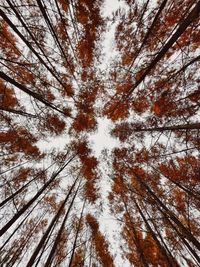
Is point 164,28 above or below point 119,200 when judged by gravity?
below

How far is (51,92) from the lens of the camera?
9898 mm

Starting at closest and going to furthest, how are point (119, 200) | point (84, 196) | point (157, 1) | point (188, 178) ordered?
point (157, 1)
point (188, 178)
point (119, 200)
point (84, 196)

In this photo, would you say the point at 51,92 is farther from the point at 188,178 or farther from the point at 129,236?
the point at 129,236

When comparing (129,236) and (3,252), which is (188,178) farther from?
(3,252)

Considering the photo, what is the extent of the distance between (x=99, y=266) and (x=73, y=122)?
24.9 feet

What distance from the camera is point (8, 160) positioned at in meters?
10.4

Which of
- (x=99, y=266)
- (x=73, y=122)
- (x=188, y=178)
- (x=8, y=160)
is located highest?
(x=73, y=122)

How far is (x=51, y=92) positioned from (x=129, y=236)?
7711 mm

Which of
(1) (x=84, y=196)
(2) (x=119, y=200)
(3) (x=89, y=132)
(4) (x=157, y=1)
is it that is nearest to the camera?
(4) (x=157, y=1)

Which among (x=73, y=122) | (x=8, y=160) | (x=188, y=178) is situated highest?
(x=73, y=122)

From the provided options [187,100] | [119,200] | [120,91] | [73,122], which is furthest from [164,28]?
[119,200]

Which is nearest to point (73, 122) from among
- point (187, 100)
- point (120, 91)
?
point (120, 91)

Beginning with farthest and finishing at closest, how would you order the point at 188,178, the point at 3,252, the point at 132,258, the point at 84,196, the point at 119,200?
the point at 84,196 → the point at 119,200 → the point at 132,258 → the point at 3,252 → the point at 188,178

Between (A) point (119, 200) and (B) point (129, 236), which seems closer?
(B) point (129, 236)
